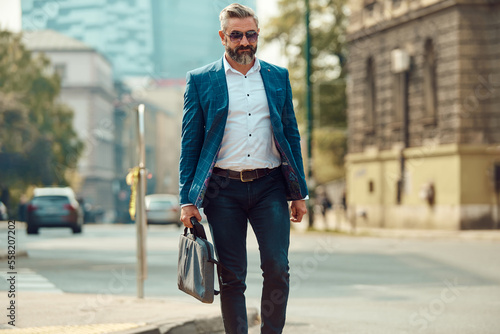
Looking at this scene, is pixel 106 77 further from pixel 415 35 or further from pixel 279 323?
pixel 279 323

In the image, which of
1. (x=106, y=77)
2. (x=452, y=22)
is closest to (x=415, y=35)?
(x=452, y=22)

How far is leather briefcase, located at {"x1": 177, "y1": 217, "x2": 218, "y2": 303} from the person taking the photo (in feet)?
17.7

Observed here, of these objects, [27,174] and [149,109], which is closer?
[27,174]

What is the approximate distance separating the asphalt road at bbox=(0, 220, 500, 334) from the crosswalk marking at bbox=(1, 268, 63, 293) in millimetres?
12

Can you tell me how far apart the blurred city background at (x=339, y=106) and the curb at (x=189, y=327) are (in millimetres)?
2962

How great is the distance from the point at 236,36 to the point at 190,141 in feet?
2.17

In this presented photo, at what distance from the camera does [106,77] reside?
94.7 meters

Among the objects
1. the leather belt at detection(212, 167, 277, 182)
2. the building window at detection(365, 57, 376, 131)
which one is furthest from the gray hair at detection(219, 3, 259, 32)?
the building window at detection(365, 57, 376, 131)

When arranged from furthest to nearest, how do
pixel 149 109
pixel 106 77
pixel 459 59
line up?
1. pixel 149 109
2. pixel 106 77
3. pixel 459 59

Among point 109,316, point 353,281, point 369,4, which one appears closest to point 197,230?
point 109,316

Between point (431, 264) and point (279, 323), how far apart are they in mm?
9879

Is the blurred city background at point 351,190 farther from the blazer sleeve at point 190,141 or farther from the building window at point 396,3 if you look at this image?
the blazer sleeve at point 190,141

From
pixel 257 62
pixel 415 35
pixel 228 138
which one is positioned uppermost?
pixel 415 35

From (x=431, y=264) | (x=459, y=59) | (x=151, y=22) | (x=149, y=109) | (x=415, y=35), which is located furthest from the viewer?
(x=151, y=22)
